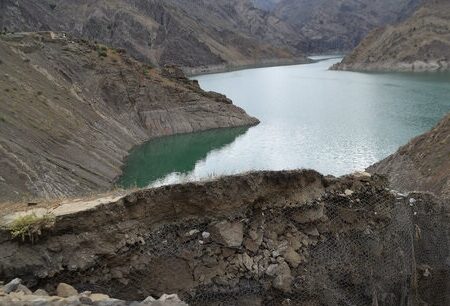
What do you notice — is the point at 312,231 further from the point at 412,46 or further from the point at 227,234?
the point at 412,46

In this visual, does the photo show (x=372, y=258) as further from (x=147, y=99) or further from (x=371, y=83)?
(x=371, y=83)

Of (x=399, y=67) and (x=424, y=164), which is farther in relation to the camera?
(x=399, y=67)

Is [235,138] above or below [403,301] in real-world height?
below

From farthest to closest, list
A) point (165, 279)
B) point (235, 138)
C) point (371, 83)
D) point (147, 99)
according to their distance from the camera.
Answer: point (371, 83) → point (147, 99) → point (235, 138) → point (165, 279)

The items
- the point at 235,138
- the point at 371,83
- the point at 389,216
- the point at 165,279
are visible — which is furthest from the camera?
the point at 371,83

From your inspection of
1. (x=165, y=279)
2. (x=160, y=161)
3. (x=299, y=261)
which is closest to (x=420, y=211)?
(x=299, y=261)

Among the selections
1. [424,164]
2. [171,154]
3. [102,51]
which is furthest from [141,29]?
[424,164]
